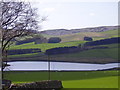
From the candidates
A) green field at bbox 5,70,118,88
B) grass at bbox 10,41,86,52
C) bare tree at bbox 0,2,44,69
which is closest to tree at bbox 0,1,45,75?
bare tree at bbox 0,2,44,69

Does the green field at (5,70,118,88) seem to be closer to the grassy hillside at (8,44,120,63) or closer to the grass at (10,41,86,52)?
the grassy hillside at (8,44,120,63)

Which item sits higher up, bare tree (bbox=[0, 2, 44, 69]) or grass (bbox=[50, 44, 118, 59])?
bare tree (bbox=[0, 2, 44, 69])

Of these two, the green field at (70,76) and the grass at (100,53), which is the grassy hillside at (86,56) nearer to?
the grass at (100,53)

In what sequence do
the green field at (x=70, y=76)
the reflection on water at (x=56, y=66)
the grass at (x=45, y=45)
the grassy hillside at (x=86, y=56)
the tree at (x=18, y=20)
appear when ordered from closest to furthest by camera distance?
the tree at (x=18, y=20), the green field at (x=70, y=76), the grass at (x=45, y=45), the reflection on water at (x=56, y=66), the grassy hillside at (x=86, y=56)

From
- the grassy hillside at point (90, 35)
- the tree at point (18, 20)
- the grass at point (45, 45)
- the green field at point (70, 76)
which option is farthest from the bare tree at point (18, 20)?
the grassy hillside at point (90, 35)

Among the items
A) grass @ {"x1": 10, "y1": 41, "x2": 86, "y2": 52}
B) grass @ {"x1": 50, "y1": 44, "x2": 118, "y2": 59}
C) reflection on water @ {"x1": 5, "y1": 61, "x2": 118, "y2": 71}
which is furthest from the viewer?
grass @ {"x1": 50, "y1": 44, "x2": 118, "y2": 59}

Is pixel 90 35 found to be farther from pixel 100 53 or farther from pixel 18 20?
pixel 18 20

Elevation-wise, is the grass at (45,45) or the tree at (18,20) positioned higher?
the tree at (18,20)

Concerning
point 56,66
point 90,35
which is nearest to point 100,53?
point 90,35

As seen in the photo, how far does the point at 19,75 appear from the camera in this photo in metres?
19.0

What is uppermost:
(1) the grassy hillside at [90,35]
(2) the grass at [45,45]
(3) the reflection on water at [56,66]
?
(1) the grassy hillside at [90,35]

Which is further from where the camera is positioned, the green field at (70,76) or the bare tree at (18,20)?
the green field at (70,76)

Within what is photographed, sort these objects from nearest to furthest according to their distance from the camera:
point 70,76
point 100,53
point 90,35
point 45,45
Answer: point 70,76, point 45,45, point 90,35, point 100,53

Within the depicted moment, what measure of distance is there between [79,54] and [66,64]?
4533 mm
